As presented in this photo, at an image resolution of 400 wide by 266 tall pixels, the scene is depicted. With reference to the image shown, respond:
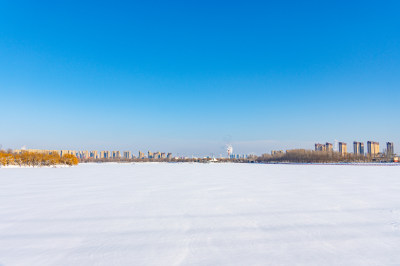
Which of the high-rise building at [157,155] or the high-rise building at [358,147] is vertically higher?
the high-rise building at [358,147]

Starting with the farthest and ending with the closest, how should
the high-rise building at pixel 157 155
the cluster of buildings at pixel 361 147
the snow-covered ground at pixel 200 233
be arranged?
the high-rise building at pixel 157 155, the cluster of buildings at pixel 361 147, the snow-covered ground at pixel 200 233

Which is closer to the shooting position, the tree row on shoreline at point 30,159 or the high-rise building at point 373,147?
the tree row on shoreline at point 30,159

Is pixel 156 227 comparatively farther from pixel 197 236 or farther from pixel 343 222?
pixel 343 222

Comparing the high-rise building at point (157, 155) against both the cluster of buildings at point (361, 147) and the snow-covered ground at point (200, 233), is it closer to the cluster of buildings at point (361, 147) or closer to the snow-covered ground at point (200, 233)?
the cluster of buildings at point (361, 147)

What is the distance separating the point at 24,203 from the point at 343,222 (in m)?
8.63

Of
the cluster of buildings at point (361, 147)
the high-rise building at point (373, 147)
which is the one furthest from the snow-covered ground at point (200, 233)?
the high-rise building at point (373, 147)

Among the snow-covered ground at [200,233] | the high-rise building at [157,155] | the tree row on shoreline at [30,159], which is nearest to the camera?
the snow-covered ground at [200,233]

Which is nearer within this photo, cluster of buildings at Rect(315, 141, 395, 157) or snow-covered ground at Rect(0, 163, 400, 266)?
snow-covered ground at Rect(0, 163, 400, 266)

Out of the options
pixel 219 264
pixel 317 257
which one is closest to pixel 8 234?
pixel 219 264

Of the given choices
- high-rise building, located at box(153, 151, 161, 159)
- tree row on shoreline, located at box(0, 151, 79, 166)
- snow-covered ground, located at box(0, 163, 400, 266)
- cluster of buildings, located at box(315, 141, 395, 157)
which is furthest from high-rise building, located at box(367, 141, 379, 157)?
snow-covered ground, located at box(0, 163, 400, 266)

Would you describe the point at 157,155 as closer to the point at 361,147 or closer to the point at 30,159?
the point at 361,147

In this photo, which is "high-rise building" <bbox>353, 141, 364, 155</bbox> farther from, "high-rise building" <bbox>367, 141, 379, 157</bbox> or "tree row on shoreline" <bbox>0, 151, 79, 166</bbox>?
"tree row on shoreline" <bbox>0, 151, 79, 166</bbox>

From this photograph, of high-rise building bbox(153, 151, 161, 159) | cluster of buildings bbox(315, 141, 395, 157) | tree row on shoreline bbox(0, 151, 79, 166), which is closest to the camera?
tree row on shoreline bbox(0, 151, 79, 166)

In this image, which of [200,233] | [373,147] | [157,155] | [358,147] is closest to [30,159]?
[200,233]
